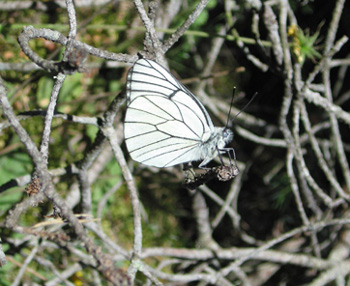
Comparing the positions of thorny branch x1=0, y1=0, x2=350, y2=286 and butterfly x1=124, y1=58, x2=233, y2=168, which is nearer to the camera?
thorny branch x1=0, y1=0, x2=350, y2=286

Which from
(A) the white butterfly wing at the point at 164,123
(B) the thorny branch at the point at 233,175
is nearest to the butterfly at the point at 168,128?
(A) the white butterfly wing at the point at 164,123

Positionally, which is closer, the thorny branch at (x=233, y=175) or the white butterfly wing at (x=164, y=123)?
the thorny branch at (x=233, y=175)

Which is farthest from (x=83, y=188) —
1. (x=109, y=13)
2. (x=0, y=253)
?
(x=109, y=13)

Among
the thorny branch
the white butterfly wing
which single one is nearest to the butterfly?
the white butterfly wing

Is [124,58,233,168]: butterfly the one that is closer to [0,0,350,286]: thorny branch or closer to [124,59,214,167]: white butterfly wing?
[124,59,214,167]: white butterfly wing

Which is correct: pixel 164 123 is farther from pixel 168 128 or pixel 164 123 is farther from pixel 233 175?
pixel 233 175

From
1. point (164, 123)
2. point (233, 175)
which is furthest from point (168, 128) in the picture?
point (233, 175)

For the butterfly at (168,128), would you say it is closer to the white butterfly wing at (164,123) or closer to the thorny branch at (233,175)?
the white butterfly wing at (164,123)
